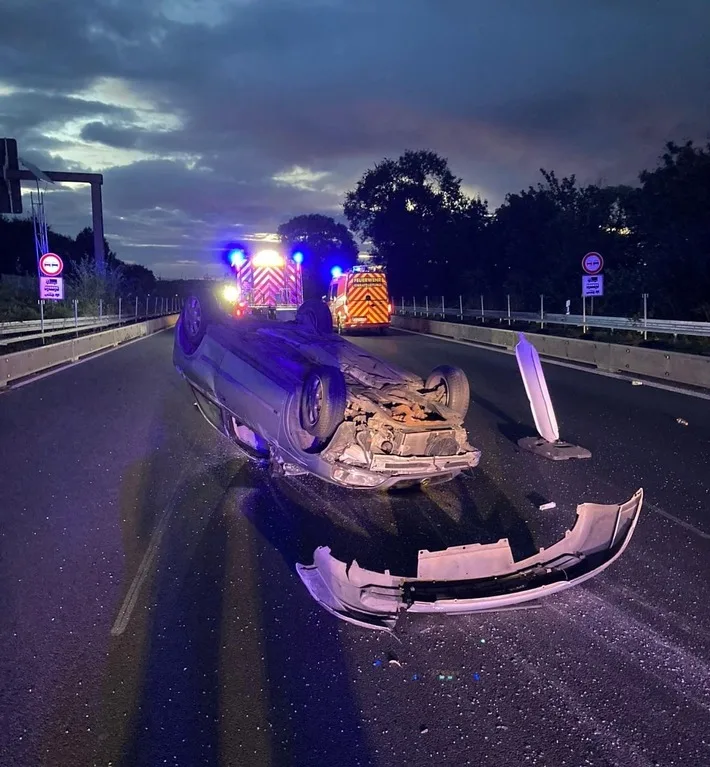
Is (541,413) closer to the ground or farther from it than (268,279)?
closer to the ground

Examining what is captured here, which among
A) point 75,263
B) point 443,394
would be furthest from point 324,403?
point 75,263

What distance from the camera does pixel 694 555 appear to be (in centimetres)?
542

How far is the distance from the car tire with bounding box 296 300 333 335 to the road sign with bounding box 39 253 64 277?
16.7m

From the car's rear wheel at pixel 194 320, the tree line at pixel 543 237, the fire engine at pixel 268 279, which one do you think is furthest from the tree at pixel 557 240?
the car's rear wheel at pixel 194 320

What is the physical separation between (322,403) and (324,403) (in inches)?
1.2

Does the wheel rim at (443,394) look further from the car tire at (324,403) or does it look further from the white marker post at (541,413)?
the white marker post at (541,413)

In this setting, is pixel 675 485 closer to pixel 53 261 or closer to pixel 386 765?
pixel 386 765

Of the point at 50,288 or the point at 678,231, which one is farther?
the point at 678,231

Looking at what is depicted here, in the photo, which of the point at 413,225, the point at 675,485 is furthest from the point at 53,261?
the point at 413,225

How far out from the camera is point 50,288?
2348 centimetres

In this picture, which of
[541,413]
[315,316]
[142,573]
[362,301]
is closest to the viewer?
[142,573]

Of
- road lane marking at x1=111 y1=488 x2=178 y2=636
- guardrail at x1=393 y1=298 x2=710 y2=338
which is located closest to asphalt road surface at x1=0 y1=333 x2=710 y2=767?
road lane marking at x1=111 y1=488 x2=178 y2=636

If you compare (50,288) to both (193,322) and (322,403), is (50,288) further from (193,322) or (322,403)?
(322,403)

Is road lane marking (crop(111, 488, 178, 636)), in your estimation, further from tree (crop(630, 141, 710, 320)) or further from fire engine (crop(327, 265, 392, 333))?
fire engine (crop(327, 265, 392, 333))
